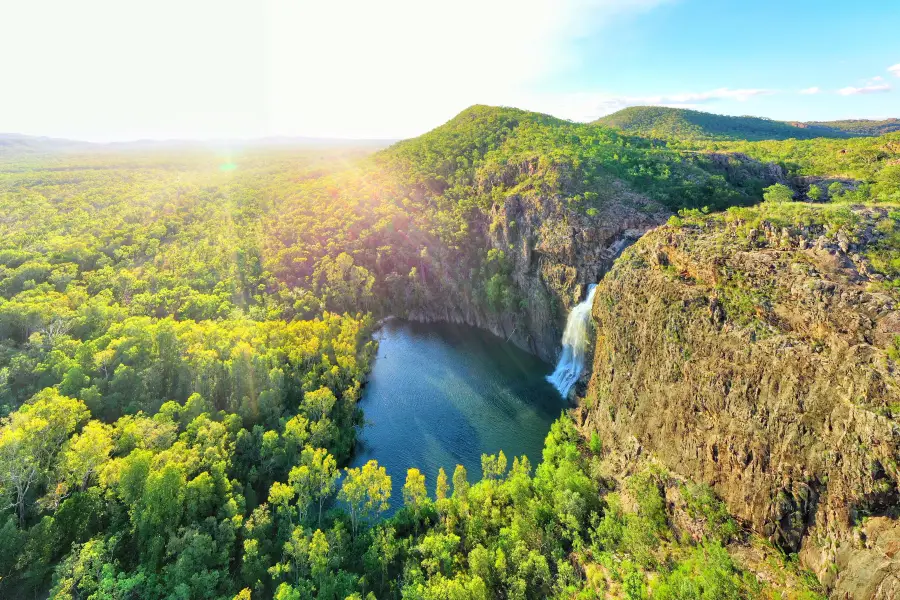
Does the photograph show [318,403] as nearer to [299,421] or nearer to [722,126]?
[299,421]

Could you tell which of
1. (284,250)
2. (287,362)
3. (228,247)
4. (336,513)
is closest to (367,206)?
(284,250)

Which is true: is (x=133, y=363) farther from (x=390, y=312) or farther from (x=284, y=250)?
(x=390, y=312)

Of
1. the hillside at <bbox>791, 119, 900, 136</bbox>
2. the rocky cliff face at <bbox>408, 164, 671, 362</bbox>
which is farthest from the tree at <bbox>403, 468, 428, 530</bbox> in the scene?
the hillside at <bbox>791, 119, 900, 136</bbox>

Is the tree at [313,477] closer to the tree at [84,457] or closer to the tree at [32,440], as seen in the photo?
the tree at [84,457]

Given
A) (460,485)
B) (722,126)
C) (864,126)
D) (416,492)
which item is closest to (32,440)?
(416,492)

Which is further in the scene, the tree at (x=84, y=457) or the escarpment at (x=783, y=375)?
the tree at (x=84, y=457)

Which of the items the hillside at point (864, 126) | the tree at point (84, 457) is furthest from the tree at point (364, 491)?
the hillside at point (864, 126)

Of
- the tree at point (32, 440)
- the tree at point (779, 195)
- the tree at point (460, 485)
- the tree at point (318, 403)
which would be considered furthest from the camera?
the tree at point (779, 195)
